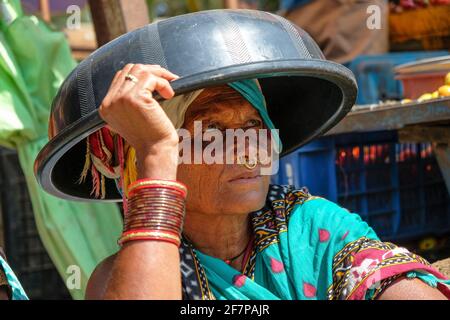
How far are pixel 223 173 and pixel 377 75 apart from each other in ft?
12.5

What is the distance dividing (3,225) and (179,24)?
3.57 metres

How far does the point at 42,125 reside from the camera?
3.86 meters

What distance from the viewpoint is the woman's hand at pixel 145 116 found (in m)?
1.70

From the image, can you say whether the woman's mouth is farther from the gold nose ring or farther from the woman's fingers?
the woman's fingers

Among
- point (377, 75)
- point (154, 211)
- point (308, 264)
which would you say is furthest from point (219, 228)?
point (377, 75)

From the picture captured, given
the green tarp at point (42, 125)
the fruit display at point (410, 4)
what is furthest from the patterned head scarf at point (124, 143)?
the fruit display at point (410, 4)

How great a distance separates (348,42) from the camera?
20.4ft

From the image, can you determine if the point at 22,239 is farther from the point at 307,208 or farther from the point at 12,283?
the point at 307,208

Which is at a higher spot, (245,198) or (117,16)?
(117,16)

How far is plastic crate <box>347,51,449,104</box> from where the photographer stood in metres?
5.57

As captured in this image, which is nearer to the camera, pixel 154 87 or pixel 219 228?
pixel 154 87

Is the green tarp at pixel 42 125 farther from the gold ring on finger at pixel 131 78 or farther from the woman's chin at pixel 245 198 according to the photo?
the gold ring on finger at pixel 131 78

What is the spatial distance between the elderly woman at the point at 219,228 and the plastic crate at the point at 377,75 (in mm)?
3484
